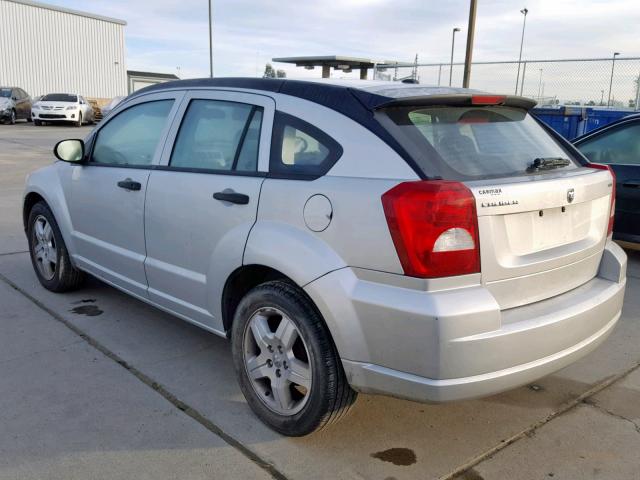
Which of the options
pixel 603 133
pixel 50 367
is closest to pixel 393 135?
pixel 50 367

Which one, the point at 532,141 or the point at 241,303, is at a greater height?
the point at 532,141

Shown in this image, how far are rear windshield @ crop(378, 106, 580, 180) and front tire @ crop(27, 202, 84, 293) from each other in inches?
125

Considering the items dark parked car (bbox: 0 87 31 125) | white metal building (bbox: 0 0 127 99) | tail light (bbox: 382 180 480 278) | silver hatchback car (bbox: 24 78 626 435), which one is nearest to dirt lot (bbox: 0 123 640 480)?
silver hatchback car (bbox: 24 78 626 435)

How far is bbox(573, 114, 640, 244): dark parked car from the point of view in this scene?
19.0 feet

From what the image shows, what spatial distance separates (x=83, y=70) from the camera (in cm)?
3994

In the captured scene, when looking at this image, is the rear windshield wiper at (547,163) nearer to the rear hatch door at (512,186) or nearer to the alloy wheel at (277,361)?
the rear hatch door at (512,186)

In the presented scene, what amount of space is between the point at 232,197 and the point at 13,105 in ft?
97.8

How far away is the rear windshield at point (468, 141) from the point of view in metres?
2.50

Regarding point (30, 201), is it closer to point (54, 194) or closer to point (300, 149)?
point (54, 194)

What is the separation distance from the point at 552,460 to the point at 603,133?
173 inches

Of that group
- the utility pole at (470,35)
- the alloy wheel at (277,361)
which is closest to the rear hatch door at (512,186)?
the alloy wheel at (277,361)

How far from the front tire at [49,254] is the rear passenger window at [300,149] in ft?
8.27

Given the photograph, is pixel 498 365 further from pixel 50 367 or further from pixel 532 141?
pixel 50 367

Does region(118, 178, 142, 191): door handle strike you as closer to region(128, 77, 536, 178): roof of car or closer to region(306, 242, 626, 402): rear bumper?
region(128, 77, 536, 178): roof of car
